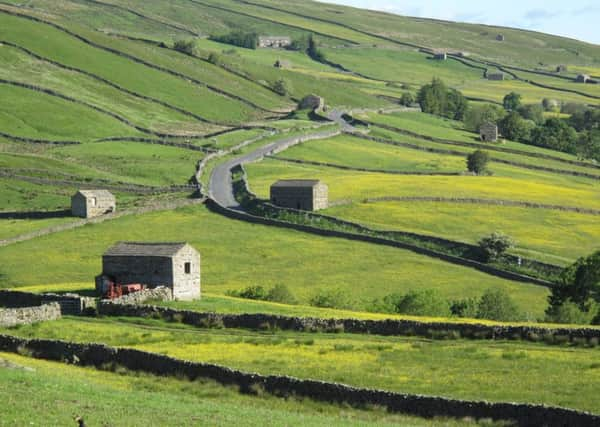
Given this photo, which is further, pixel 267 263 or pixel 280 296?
pixel 267 263

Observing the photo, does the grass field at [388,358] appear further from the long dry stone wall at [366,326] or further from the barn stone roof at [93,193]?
the barn stone roof at [93,193]

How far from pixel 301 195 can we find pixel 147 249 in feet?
162

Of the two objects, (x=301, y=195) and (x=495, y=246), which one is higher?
(x=301, y=195)

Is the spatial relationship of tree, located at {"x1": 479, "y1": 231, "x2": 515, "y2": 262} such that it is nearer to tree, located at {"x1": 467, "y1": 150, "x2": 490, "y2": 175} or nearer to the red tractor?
the red tractor

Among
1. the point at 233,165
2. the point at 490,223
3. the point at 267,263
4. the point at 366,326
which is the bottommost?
the point at 267,263

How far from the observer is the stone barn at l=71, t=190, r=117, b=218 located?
110312 millimetres

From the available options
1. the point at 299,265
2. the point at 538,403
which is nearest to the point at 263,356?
the point at 538,403

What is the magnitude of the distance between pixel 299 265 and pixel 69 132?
278 ft

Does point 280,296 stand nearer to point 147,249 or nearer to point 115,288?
point 147,249

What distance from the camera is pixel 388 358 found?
46.8 metres

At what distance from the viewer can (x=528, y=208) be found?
123250mm

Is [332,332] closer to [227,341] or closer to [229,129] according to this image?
[227,341]

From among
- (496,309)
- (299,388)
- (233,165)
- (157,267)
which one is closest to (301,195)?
(233,165)

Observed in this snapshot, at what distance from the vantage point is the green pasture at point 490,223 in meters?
104
